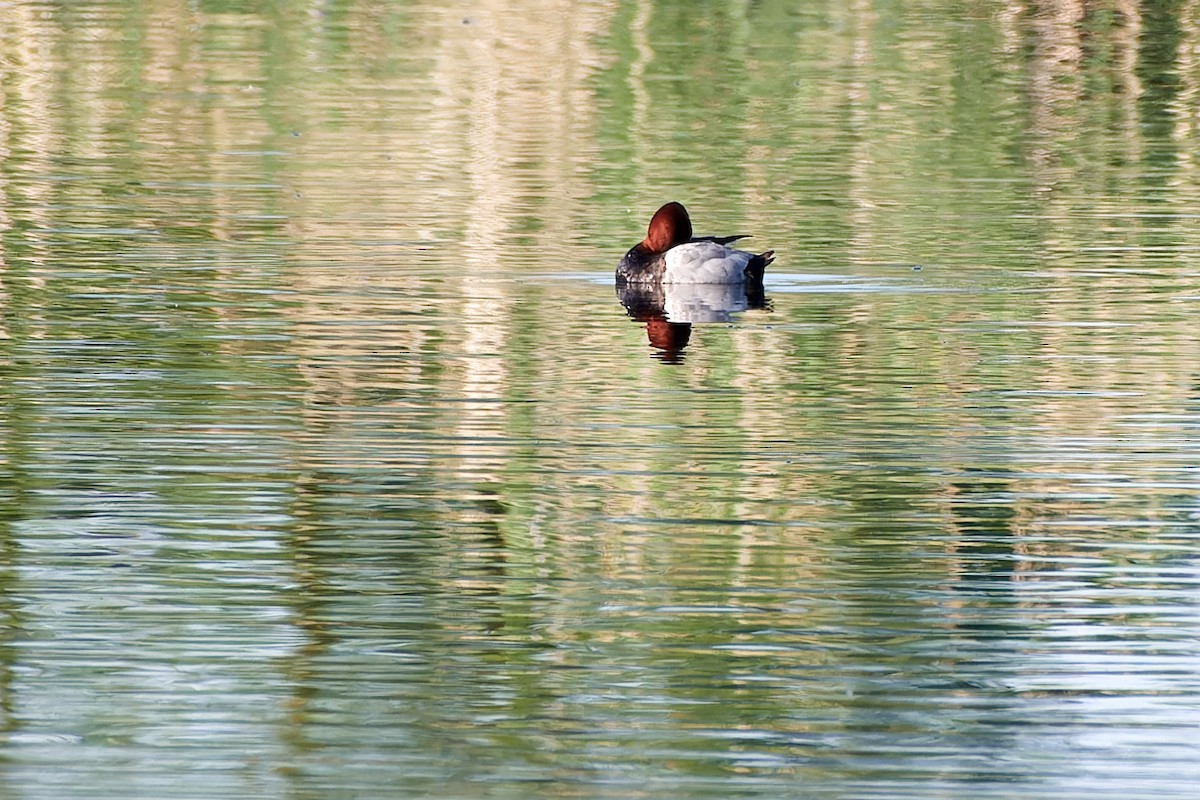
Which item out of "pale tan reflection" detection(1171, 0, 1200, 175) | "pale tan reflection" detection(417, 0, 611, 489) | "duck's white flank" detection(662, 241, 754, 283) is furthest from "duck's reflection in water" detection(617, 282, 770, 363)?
"pale tan reflection" detection(1171, 0, 1200, 175)

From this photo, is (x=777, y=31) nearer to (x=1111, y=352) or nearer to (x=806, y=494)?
(x=1111, y=352)

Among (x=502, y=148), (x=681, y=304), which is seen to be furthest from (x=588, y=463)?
(x=502, y=148)

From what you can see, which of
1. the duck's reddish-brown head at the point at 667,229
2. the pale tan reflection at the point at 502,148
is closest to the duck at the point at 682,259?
the duck's reddish-brown head at the point at 667,229

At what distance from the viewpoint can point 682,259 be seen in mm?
13586

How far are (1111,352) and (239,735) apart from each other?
619 centimetres

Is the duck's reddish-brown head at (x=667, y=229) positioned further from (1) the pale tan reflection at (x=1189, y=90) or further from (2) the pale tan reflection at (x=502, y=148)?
(1) the pale tan reflection at (x=1189, y=90)

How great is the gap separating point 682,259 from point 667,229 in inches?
11.6

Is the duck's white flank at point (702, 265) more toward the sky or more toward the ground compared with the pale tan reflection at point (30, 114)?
more toward the ground

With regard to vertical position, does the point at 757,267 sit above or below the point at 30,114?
below

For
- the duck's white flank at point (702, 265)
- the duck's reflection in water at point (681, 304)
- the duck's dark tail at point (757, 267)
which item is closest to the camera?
the duck's reflection in water at point (681, 304)

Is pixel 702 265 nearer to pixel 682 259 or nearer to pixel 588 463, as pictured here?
pixel 682 259

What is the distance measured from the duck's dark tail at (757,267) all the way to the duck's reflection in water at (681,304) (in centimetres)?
5

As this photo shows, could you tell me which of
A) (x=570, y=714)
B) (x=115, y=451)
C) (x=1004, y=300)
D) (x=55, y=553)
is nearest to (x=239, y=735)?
(x=570, y=714)

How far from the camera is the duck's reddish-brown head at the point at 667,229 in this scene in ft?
45.2
